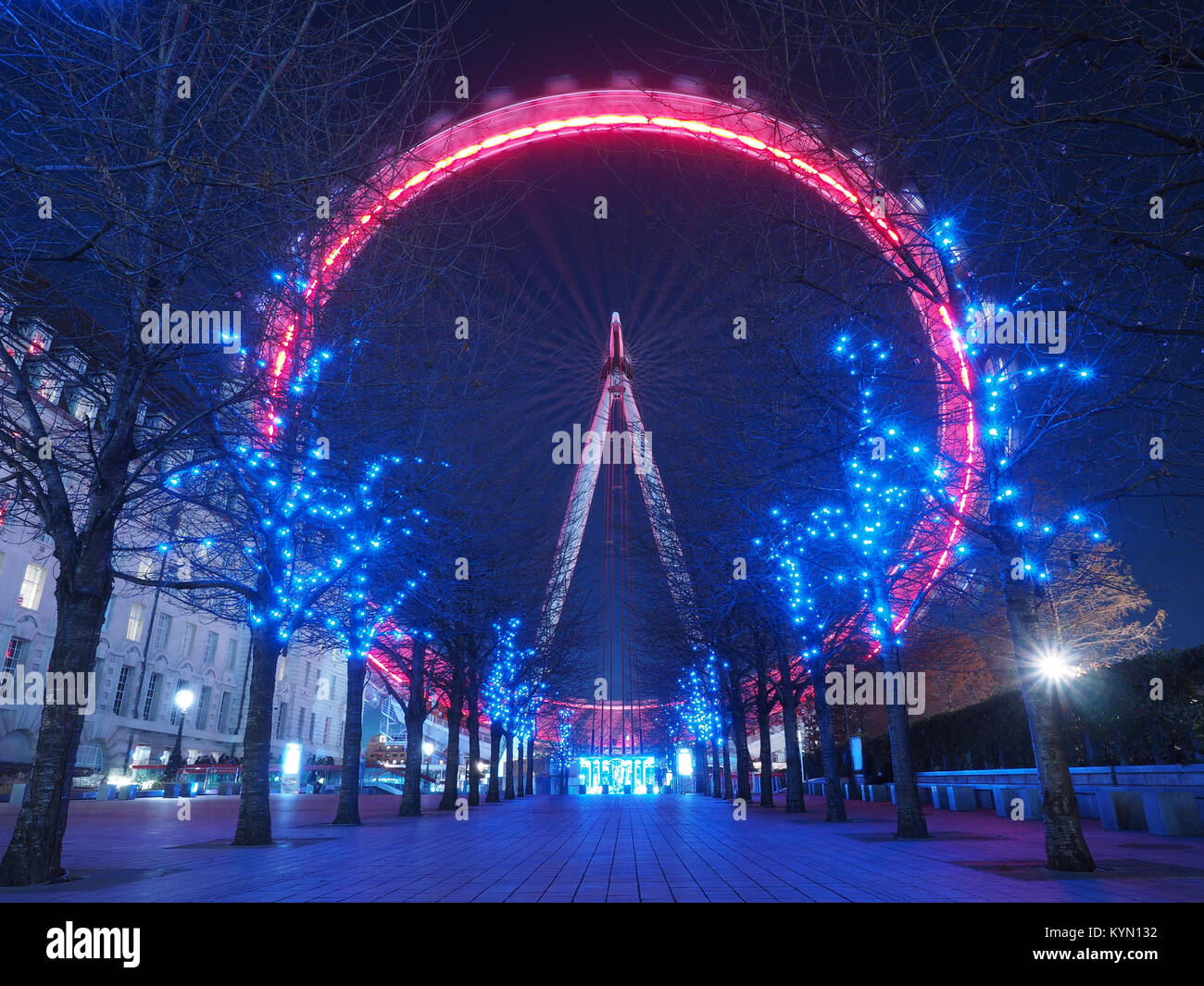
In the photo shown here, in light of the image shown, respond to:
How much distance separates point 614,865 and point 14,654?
4024cm

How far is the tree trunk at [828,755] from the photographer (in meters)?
19.6

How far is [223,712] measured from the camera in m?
59.2

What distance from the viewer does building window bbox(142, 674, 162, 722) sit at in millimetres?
50344

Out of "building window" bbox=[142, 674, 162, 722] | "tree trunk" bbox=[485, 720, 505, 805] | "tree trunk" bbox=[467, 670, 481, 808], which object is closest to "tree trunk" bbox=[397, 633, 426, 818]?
"tree trunk" bbox=[467, 670, 481, 808]

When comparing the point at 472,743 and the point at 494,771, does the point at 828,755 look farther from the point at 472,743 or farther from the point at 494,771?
the point at 494,771

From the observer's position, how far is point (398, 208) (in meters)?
9.98

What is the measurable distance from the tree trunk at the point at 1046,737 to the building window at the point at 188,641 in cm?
5496

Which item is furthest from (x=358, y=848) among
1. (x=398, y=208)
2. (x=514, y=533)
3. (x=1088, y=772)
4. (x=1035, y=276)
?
(x=1088, y=772)

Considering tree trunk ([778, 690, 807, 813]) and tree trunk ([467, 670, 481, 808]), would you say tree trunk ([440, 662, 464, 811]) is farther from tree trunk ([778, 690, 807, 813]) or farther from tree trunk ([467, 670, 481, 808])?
tree trunk ([778, 690, 807, 813])

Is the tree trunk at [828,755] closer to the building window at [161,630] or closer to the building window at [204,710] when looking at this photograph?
the building window at [161,630]

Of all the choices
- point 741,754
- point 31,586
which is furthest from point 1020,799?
point 31,586

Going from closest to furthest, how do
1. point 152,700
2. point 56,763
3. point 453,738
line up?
point 56,763
point 453,738
point 152,700
